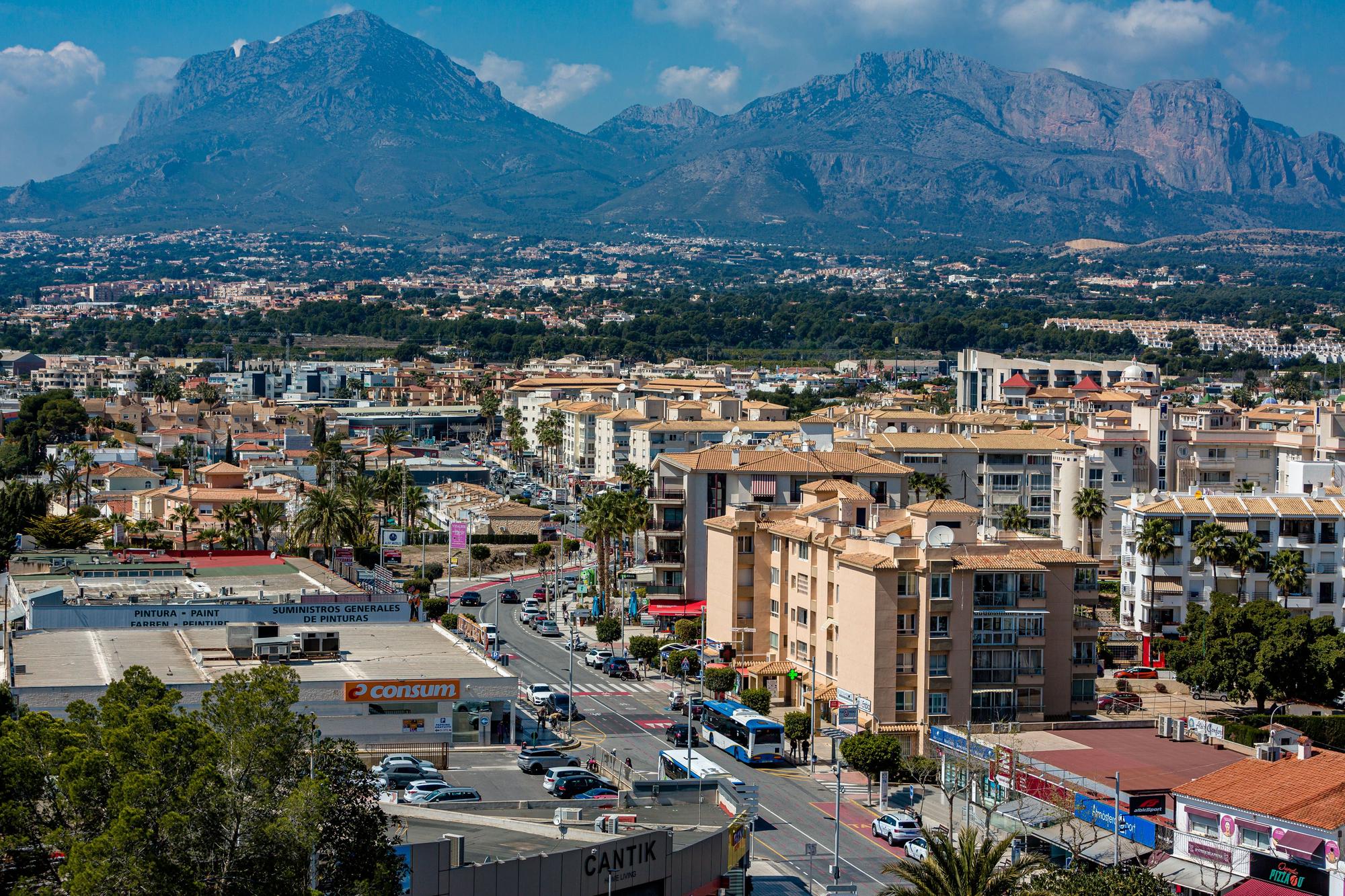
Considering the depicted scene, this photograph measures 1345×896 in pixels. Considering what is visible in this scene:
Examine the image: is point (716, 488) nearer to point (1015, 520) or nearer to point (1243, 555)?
point (1015, 520)

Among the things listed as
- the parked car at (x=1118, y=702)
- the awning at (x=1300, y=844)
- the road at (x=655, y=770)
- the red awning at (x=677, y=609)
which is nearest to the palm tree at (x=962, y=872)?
the awning at (x=1300, y=844)

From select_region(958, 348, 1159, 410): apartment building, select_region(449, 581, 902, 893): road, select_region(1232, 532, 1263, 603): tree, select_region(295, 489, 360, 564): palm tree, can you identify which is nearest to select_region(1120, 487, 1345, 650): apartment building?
select_region(1232, 532, 1263, 603): tree

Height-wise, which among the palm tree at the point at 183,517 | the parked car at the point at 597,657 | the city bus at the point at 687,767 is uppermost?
the palm tree at the point at 183,517

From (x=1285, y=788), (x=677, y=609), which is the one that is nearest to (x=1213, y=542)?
(x=677, y=609)

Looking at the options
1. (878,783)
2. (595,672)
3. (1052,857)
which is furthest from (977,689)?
(595,672)

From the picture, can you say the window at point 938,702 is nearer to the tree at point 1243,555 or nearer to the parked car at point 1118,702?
the parked car at point 1118,702

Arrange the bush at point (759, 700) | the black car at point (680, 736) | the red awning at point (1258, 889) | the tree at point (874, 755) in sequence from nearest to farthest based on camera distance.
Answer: the red awning at point (1258, 889) → the tree at point (874, 755) → the black car at point (680, 736) → the bush at point (759, 700)

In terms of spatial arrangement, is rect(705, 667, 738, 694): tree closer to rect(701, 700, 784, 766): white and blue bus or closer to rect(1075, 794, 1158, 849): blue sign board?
rect(701, 700, 784, 766): white and blue bus
